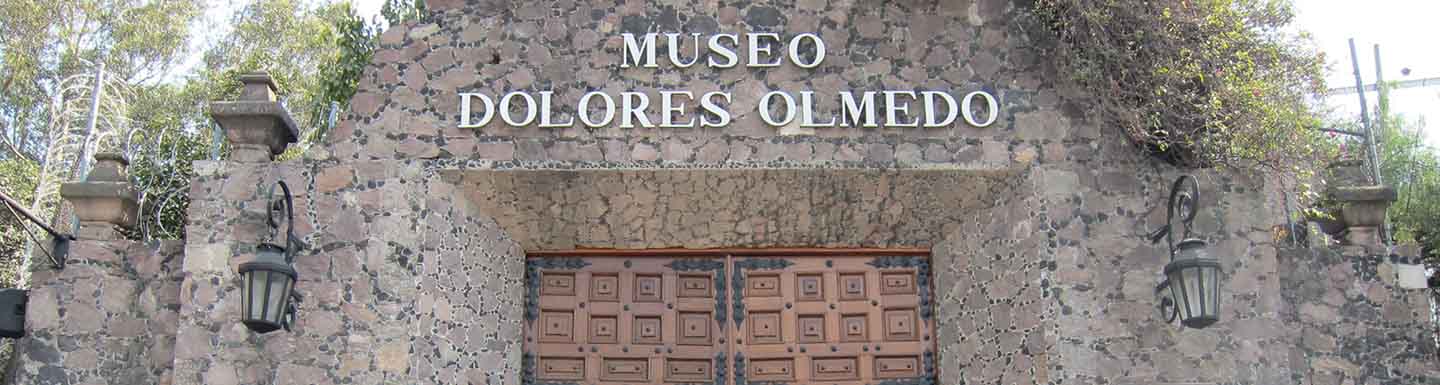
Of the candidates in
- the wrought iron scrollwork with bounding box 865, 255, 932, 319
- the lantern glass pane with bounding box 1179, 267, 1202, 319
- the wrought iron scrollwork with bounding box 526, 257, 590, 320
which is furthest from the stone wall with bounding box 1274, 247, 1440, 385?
the wrought iron scrollwork with bounding box 526, 257, 590, 320

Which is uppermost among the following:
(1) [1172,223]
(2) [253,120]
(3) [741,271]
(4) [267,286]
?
(2) [253,120]

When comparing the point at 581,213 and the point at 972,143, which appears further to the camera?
the point at 581,213

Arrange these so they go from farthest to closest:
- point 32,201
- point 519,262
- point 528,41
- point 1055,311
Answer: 1. point 32,201
2. point 519,262
3. point 528,41
4. point 1055,311

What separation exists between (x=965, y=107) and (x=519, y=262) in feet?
9.74

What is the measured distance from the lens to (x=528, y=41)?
23.7ft

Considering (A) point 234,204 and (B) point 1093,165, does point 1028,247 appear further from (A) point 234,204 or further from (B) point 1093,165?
(A) point 234,204

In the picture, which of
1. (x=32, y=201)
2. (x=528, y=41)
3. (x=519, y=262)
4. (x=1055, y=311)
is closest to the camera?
(x=1055, y=311)

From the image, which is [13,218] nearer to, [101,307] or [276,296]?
[101,307]

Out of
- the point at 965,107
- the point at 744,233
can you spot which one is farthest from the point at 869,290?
the point at 965,107

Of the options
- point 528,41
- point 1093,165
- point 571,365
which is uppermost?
point 528,41

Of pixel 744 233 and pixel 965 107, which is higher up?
pixel 965 107

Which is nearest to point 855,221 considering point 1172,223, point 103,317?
point 1172,223

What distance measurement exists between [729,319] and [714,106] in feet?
4.78

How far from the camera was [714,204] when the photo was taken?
24.1 feet
